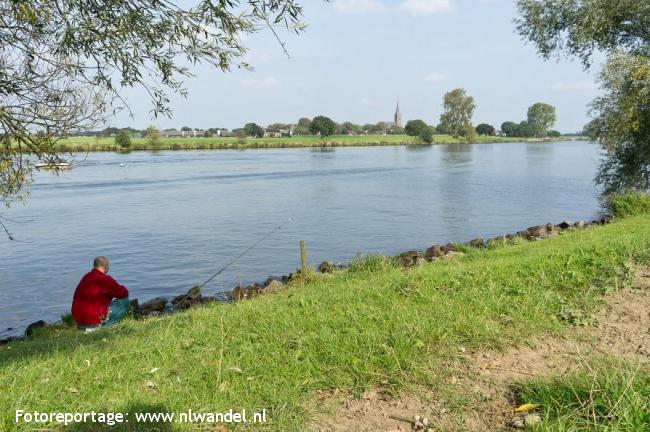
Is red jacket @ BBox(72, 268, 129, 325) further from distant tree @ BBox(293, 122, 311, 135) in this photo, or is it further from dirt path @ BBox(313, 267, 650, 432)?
distant tree @ BBox(293, 122, 311, 135)

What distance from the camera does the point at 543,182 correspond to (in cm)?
4425

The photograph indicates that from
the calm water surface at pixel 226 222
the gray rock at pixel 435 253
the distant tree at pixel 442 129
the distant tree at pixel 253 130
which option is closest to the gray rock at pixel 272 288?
the calm water surface at pixel 226 222

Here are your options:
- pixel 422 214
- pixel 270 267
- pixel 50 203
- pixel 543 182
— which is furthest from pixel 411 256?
pixel 543 182

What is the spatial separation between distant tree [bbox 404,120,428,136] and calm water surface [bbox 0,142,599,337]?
348ft

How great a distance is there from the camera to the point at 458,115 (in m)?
148

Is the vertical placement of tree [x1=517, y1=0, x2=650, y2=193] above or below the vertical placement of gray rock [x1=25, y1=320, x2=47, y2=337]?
above

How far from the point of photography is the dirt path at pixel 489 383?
13.3 feet

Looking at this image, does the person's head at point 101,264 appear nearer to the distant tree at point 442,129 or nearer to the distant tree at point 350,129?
the distant tree at point 442,129

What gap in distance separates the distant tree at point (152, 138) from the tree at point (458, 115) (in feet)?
258

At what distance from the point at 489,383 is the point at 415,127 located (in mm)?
156432

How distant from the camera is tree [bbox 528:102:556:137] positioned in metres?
180

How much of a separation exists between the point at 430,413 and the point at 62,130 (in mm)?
6425

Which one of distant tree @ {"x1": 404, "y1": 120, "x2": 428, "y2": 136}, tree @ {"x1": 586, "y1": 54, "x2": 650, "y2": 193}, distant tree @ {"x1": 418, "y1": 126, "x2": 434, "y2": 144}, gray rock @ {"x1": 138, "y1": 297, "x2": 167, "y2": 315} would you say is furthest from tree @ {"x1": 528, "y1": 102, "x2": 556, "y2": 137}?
gray rock @ {"x1": 138, "y1": 297, "x2": 167, "y2": 315}

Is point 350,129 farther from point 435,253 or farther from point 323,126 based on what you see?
point 435,253
